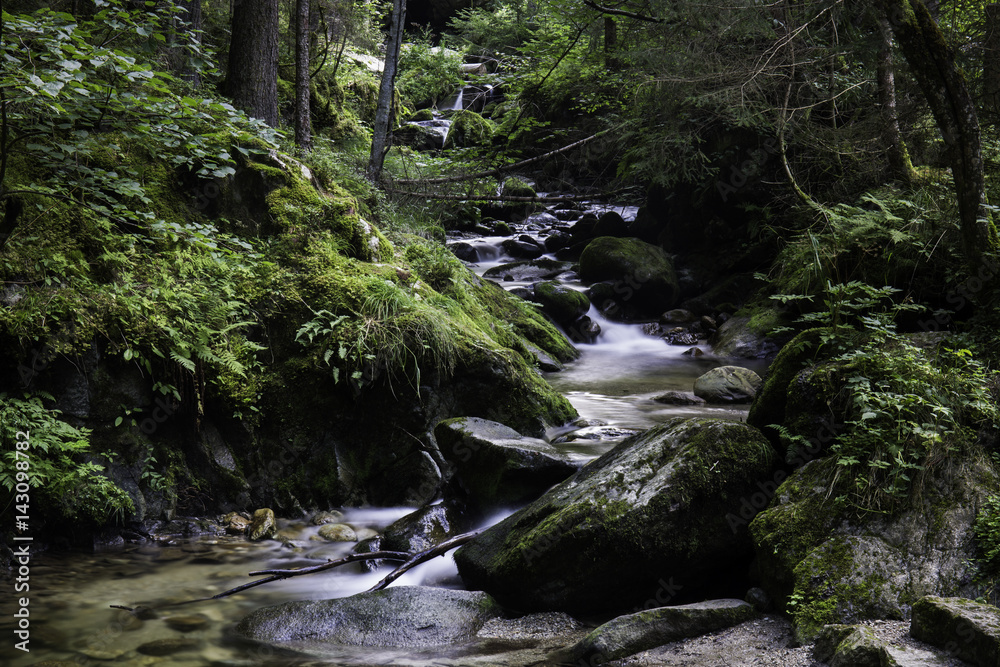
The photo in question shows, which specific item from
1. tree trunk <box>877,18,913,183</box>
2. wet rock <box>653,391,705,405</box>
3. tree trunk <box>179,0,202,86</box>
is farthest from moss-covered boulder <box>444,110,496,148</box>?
wet rock <box>653,391,705,405</box>

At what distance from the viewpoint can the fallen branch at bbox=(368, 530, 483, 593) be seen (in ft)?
14.7

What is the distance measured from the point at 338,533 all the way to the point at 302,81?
298 inches

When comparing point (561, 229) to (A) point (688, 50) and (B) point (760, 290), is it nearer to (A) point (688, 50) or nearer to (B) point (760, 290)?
(B) point (760, 290)

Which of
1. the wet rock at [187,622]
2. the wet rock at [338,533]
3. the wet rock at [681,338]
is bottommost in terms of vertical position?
the wet rock at [338,533]

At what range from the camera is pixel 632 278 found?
15516 millimetres

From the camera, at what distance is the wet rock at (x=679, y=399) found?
8.97 meters

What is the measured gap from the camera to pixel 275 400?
590 cm

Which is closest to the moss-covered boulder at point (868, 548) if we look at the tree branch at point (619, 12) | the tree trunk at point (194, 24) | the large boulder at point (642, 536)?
the large boulder at point (642, 536)

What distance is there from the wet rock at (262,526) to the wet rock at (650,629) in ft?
9.54

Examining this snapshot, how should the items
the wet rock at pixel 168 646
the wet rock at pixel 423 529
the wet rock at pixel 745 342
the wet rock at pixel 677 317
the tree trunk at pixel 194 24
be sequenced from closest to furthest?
1. the wet rock at pixel 168 646
2. the wet rock at pixel 423 529
3. the tree trunk at pixel 194 24
4. the wet rock at pixel 745 342
5. the wet rock at pixel 677 317

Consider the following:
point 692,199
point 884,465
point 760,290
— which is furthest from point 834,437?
point 692,199

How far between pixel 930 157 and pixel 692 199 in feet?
25.7

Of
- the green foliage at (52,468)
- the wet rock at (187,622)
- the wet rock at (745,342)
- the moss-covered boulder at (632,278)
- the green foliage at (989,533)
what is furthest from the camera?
the moss-covered boulder at (632,278)

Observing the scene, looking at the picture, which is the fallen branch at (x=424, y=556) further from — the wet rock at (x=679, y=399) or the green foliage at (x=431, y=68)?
the green foliage at (x=431, y=68)
